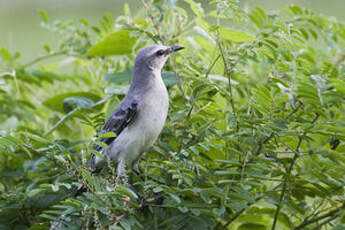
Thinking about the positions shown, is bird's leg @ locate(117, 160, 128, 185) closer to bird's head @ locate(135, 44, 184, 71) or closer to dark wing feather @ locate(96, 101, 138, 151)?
dark wing feather @ locate(96, 101, 138, 151)

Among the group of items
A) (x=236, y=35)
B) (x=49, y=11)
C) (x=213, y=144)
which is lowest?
(x=49, y=11)

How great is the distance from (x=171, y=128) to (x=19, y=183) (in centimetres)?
84

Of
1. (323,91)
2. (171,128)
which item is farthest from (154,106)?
(323,91)

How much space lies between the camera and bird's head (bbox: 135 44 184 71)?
2.51m

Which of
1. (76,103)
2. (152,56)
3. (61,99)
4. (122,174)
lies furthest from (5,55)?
(122,174)

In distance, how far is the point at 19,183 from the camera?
244 cm

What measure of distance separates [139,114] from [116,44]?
1.35ft

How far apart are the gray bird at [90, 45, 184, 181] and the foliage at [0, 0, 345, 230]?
0.06m

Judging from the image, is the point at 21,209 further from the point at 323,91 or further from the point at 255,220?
the point at 323,91

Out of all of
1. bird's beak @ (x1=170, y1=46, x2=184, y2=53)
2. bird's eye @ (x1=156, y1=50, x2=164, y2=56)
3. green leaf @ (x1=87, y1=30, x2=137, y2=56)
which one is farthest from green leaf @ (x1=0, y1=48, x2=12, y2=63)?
bird's beak @ (x1=170, y1=46, x2=184, y2=53)

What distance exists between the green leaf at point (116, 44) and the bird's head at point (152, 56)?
0.33ft

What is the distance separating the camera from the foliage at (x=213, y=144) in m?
1.79

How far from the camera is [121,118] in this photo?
7.95ft

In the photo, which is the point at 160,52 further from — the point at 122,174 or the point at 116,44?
the point at 122,174
